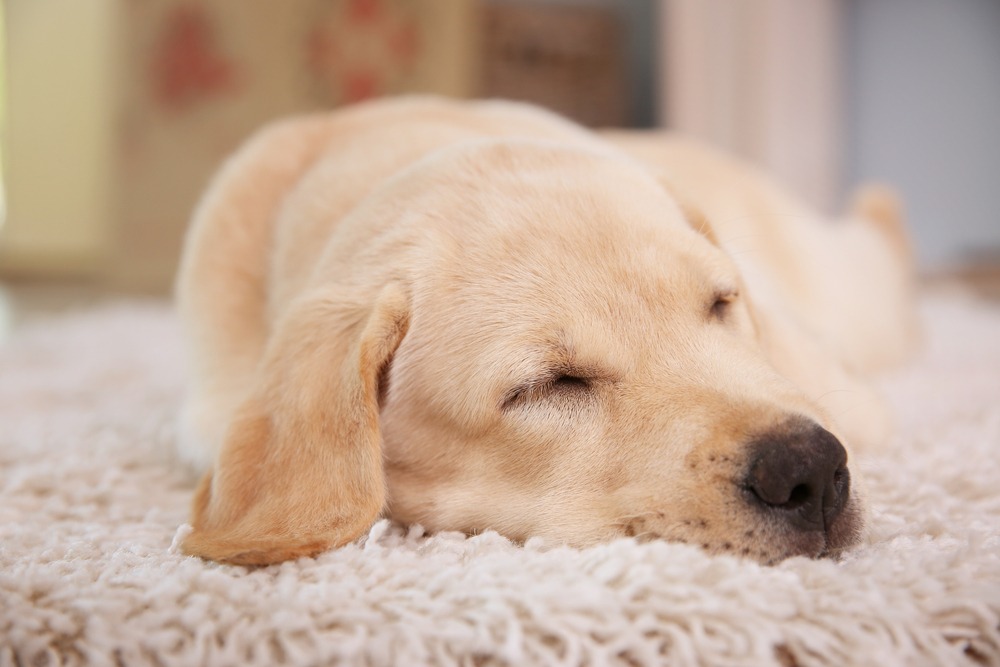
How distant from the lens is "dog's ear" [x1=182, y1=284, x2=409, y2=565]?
152 cm

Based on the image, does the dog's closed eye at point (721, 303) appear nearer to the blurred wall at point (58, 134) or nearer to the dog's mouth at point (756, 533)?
the dog's mouth at point (756, 533)

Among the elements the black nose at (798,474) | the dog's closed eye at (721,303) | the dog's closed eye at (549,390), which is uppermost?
the dog's closed eye at (721,303)

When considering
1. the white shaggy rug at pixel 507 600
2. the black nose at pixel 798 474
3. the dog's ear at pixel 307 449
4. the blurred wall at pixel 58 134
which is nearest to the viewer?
the white shaggy rug at pixel 507 600

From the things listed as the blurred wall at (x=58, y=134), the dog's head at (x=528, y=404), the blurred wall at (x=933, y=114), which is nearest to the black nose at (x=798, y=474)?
the dog's head at (x=528, y=404)

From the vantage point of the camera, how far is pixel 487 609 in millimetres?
1226

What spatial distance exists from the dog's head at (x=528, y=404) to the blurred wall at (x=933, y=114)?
599cm

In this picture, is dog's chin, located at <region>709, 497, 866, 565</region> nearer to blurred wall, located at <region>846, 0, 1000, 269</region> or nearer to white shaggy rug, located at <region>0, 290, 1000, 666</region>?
white shaggy rug, located at <region>0, 290, 1000, 666</region>

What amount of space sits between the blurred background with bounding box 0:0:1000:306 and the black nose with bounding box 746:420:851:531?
18.1 ft

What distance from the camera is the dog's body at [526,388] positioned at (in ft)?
4.77

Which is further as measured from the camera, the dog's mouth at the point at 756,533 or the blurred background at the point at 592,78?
the blurred background at the point at 592,78

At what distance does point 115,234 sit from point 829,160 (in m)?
6.15

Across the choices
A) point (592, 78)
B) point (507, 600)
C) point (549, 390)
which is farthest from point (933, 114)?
point (507, 600)

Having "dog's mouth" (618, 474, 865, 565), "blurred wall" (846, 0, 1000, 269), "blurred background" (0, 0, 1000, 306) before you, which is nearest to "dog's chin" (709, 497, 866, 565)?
"dog's mouth" (618, 474, 865, 565)

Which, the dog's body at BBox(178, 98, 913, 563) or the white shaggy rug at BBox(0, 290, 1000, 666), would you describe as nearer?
the white shaggy rug at BBox(0, 290, 1000, 666)
